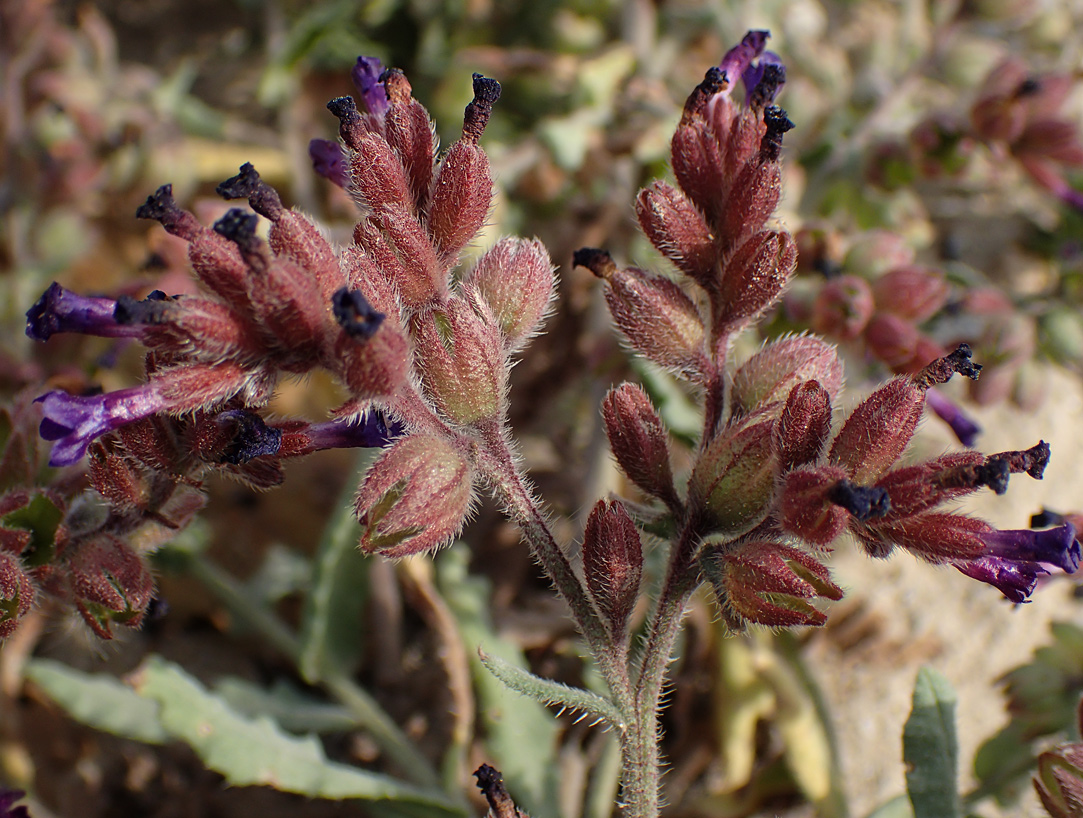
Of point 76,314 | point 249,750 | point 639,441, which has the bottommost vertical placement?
point 249,750

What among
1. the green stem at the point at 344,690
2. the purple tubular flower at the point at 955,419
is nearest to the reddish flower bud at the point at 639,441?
the purple tubular flower at the point at 955,419

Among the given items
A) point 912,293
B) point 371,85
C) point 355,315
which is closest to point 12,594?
point 355,315

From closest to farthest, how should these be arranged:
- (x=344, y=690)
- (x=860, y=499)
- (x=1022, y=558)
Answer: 1. (x=860, y=499)
2. (x=1022, y=558)
3. (x=344, y=690)

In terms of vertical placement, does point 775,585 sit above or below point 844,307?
below

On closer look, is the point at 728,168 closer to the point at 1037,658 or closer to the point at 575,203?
the point at 1037,658

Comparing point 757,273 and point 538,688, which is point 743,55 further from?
point 538,688

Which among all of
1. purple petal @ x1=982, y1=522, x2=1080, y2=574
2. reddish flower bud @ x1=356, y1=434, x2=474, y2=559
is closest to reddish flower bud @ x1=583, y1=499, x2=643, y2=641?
reddish flower bud @ x1=356, y1=434, x2=474, y2=559

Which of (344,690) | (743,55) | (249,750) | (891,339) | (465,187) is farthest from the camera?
(344,690)

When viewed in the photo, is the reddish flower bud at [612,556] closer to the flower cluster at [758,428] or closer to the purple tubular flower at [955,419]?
the flower cluster at [758,428]
